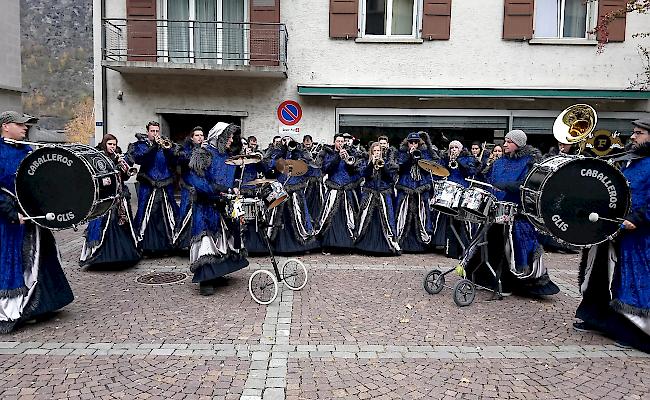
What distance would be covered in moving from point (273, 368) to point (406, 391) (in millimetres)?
1091

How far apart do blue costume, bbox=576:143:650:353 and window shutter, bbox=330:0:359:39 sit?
9.52 metres

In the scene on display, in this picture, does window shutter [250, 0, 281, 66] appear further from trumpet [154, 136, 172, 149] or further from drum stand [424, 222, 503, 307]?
drum stand [424, 222, 503, 307]

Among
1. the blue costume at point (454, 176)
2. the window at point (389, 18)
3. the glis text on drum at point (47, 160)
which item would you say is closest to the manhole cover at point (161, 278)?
the glis text on drum at point (47, 160)

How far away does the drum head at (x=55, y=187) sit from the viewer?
5.01m

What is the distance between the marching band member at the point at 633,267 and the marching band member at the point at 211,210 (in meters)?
3.97

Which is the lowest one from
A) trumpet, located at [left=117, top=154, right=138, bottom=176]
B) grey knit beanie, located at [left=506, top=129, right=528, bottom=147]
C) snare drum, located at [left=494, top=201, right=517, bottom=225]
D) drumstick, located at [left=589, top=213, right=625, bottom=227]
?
snare drum, located at [left=494, top=201, right=517, bottom=225]

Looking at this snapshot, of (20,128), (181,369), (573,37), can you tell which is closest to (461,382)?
(181,369)

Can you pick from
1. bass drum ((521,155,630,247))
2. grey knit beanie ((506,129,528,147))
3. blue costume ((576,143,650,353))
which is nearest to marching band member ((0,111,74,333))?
bass drum ((521,155,630,247))

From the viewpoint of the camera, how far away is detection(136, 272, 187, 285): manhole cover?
23.0 feet

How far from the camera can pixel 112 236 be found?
7527 millimetres

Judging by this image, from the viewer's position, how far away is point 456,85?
45.1ft

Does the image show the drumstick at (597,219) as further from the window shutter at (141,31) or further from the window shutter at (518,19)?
the window shutter at (141,31)

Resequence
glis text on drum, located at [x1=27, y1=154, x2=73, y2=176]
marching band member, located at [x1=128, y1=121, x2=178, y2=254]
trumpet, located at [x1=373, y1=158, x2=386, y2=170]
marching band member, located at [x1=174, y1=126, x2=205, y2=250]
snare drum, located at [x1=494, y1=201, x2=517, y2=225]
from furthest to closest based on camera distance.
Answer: trumpet, located at [x1=373, y1=158, x2=386, y2=170]
marching band member, located at [x1=128, y1=121, x2=178, y2=254]
marching band member, located at [x1=174, y1=126, x2=205, y2=250]
snare drum, located at [x1=494, y1=201, x2=517, y2=225]
glis text on drum, located at [x1=27, y1=154, x2=73, y2=176]

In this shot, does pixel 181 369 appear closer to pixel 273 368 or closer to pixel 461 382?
pixel 273 368
